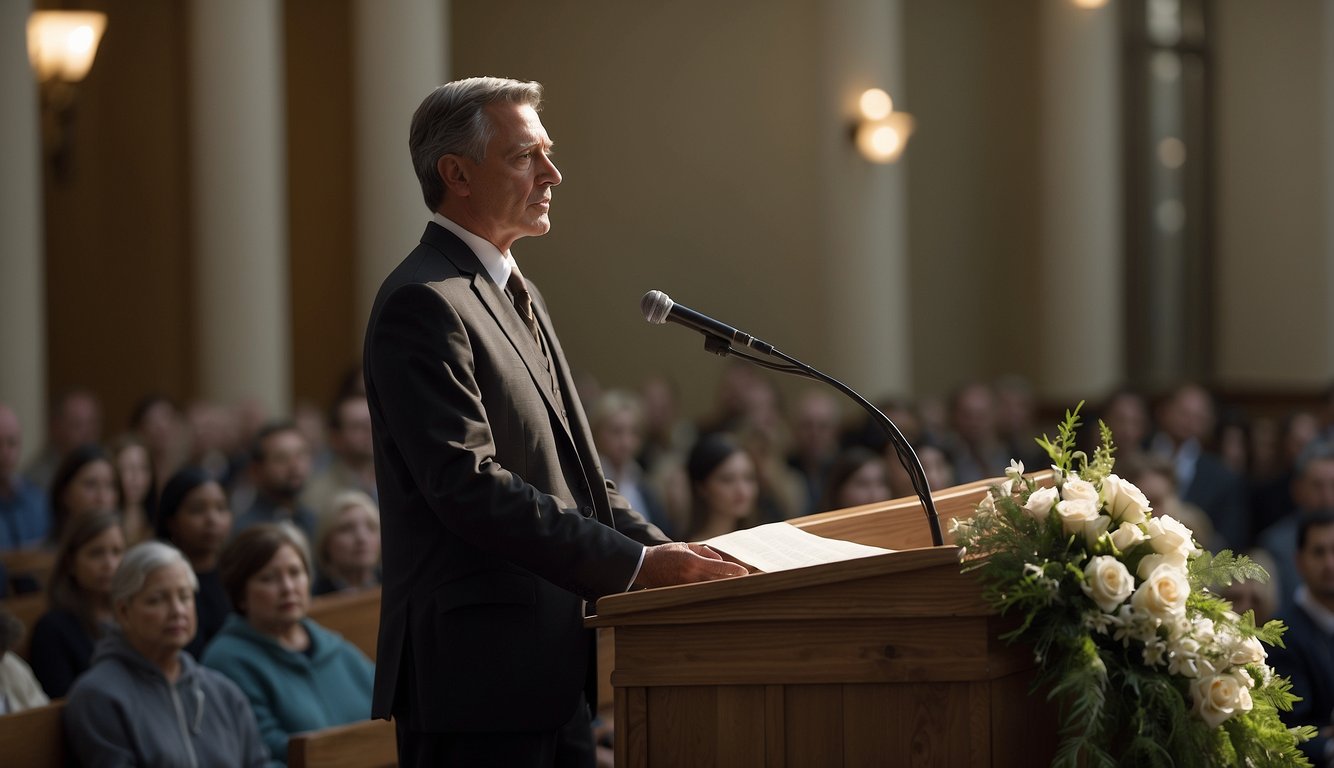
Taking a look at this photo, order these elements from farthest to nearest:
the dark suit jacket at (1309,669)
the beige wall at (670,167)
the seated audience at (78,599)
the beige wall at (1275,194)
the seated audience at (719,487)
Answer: the beige wall at (1275,194)
the beige wall at (670,167)
the seated audience at (719,487)
the dark suit jacket at (1309,669)
the seated audience at (78,599)

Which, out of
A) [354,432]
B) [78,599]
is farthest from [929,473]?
[78,599]

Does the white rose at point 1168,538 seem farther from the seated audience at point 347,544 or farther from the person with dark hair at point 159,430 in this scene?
the person with dark hair at point 159,430

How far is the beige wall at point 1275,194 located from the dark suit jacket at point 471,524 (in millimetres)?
11421

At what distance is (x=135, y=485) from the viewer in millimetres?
6219

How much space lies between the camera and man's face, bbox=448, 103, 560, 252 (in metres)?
2.60

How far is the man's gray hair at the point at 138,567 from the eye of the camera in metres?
4.04

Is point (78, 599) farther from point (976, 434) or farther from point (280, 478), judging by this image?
point (976, 434)

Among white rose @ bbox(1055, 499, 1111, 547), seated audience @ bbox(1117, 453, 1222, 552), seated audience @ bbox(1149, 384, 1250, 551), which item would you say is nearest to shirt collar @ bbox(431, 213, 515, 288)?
white rose @ bbox(1055, 499, 1111, 547)

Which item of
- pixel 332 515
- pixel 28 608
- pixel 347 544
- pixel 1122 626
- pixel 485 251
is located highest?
pixel 485 251

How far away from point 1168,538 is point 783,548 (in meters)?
0.59

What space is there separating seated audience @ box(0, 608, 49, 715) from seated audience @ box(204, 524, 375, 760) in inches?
17.7

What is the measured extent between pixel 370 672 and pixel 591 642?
2.20 metres

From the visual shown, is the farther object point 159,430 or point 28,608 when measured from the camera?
point 159,430

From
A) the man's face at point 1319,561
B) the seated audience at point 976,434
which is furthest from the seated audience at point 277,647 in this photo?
the seated audience at point 976,434
